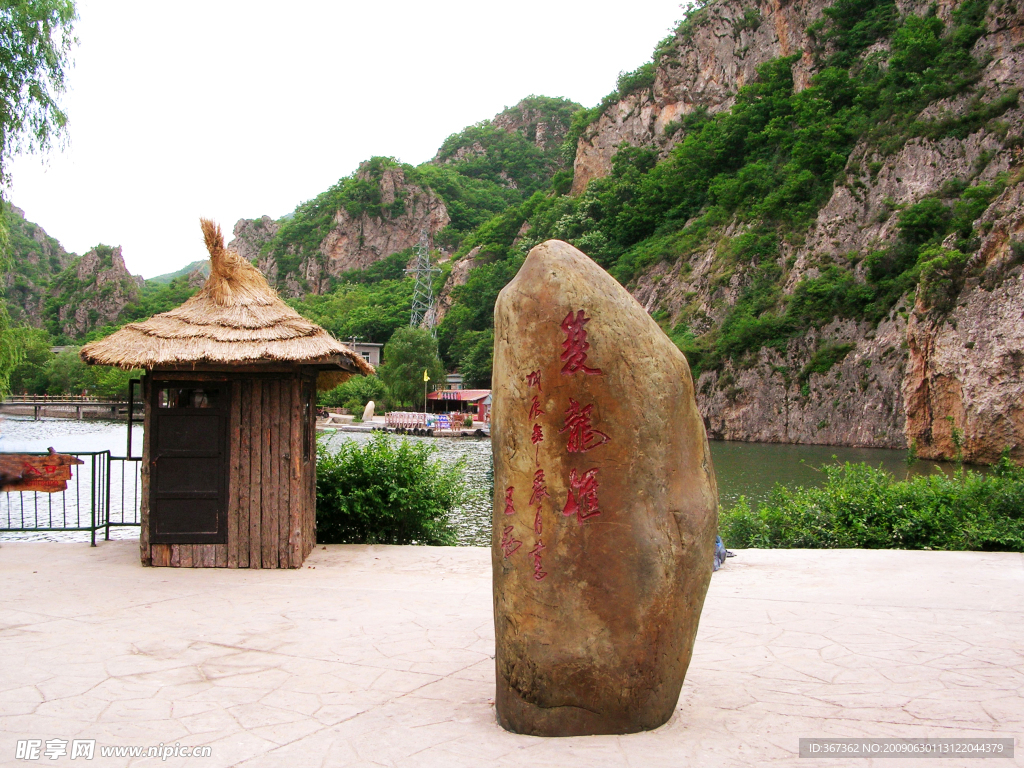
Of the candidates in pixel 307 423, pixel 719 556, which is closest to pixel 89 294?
pixel 307 423

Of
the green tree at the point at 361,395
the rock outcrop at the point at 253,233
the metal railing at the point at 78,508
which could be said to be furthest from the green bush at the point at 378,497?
the rock outcrop at the point at 253,233

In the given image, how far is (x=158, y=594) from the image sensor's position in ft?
21.6

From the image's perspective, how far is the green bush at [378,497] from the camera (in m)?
9.32

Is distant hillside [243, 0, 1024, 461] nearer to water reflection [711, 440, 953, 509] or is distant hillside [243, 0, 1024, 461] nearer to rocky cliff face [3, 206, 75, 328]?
water reflection [711, 440, 953, 509]

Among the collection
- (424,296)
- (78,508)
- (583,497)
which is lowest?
(78,508)

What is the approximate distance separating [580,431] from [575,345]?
44 cm

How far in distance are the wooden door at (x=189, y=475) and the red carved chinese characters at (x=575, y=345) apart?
17.1ft

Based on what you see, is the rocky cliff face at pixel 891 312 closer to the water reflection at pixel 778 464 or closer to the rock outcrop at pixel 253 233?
the water reflection at pixel 778 464

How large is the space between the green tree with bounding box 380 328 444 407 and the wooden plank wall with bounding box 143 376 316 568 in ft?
175

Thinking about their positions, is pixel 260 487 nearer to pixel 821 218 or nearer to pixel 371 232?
pixel 821 218

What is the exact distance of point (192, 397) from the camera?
25.7 ft

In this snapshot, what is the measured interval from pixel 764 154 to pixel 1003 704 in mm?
52944

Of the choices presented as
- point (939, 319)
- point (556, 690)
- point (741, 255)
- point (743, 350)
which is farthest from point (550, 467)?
point (741, 255)

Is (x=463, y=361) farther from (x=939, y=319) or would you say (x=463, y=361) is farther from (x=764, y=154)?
(x=939, y=319)
